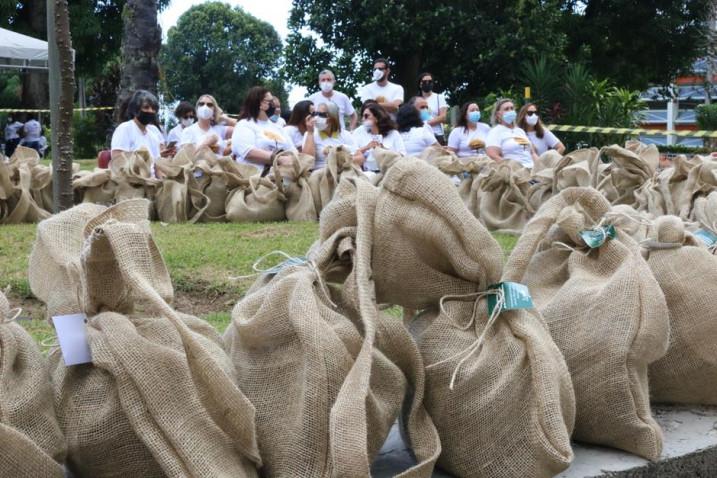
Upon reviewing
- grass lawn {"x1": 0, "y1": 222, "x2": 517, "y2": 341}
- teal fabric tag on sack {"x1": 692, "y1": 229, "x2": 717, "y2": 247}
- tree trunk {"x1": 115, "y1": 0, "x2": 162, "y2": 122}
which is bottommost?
grass lawn {"x1": 0, "y1": 222, "x2": 517, "y2": 341}

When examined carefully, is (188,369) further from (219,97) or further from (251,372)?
(219,97)

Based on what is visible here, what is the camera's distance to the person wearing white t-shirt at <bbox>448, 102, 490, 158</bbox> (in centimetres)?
1121

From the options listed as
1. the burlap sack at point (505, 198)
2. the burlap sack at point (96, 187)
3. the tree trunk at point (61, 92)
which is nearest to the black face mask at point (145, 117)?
the burlap sack at point (96, 187)

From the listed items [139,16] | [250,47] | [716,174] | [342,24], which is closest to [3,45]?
[139,16]

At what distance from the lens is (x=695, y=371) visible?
318 cm

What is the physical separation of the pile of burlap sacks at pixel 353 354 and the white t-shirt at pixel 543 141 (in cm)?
890

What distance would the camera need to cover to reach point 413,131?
11.1 metres

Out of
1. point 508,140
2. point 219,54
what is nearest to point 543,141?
point 508,140

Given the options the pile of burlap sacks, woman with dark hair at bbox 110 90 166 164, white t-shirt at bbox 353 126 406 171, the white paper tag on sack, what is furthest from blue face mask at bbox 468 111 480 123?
the white paper tag on sack

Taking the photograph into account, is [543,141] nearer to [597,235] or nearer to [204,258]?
[204,258]

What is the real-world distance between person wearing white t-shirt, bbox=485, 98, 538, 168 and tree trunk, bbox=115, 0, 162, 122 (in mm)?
4778

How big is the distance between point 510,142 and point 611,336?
8179 mm

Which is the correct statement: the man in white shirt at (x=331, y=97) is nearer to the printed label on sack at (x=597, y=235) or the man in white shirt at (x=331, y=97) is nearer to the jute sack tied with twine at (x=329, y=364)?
the printed label on sack at (x=597, y=235)

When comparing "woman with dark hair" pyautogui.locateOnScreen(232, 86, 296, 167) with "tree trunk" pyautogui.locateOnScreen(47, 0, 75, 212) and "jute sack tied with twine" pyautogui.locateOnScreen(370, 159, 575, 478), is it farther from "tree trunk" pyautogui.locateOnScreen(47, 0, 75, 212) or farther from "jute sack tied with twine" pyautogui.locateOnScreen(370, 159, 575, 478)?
"jute sack tied with twine" pyautogui.locateOnScreen(370, 159, 575, 478)
